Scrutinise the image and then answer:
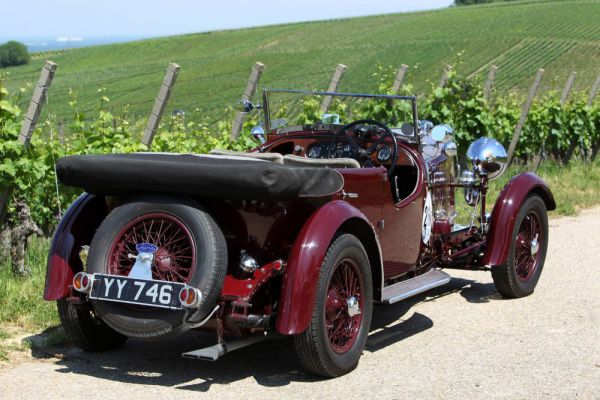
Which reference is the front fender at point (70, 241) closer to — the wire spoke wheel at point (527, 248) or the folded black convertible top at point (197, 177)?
the folded black convertible top at point (197, 177)

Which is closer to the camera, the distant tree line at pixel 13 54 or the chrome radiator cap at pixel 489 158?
the chrome radiator cap at pixel 489 158

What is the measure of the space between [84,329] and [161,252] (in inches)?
36.2

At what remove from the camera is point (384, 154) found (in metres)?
6.79

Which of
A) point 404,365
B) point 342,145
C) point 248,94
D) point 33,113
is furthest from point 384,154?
point 248,94

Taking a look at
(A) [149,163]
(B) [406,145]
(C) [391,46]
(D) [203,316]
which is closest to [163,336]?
(D) [203,316]

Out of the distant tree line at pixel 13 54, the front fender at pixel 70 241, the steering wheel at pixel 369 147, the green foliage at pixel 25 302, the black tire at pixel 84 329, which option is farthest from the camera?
the distant tree line at pixel 13 54

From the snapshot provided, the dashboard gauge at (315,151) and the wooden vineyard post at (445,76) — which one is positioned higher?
the dashboard gauge at (315,151)

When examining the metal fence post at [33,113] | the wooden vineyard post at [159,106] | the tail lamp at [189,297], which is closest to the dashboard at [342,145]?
the metal fence post at [33,113]

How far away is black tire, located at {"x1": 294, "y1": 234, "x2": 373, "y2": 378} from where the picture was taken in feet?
16.9

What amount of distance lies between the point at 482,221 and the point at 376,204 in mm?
1918

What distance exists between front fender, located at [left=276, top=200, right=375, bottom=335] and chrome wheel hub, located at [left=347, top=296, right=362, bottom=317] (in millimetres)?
430

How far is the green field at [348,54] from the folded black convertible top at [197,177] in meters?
19.3

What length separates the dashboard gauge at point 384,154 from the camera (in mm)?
6773

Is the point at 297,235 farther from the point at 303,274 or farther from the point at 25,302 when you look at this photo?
the point at 25,302
